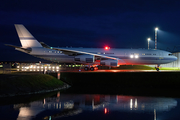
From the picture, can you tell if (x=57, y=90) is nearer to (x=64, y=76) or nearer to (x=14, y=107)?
(x=64, y=76)

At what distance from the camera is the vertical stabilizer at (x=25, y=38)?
38.1 metres

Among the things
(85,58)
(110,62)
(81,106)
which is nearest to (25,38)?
(85,58)

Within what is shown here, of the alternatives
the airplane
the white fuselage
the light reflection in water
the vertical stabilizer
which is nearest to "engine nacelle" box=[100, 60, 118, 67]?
the airplane

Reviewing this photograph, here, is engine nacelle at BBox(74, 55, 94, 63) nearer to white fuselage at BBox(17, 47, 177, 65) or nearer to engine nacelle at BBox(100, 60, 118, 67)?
white fuselage at BBox(17, 47, 177, 65)

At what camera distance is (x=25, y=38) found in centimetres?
3875

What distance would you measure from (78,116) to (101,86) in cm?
1488

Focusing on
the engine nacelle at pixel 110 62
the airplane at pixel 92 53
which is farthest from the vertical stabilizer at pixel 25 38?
the engine nacelle at pixel 110 62

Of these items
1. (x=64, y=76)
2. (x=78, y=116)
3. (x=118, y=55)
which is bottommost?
(x=78, y=116)

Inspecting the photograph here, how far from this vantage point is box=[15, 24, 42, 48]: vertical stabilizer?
38.1m

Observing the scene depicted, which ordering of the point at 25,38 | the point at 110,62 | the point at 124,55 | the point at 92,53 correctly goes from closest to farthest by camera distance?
the point at 110,62 < the point at 124,55 < the point at 92,53 < the point at 25,38

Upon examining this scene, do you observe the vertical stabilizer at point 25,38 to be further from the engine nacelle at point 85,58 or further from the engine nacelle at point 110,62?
the engine nacelle at point 110,62

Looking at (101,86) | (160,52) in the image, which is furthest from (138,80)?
(160,52)

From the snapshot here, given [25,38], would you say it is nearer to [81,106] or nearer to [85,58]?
[85,58]

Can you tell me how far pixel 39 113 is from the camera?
1425 cm
